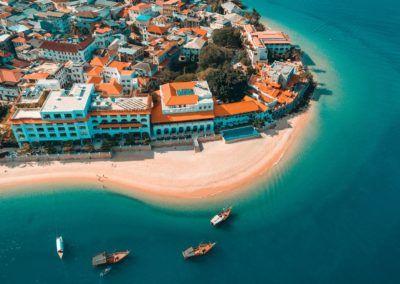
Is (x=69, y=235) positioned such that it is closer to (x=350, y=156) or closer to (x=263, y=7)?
(x=350, y=156)

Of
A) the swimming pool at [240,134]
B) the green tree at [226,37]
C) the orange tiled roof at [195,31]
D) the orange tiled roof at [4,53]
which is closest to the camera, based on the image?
the swimming pool at [240,134]

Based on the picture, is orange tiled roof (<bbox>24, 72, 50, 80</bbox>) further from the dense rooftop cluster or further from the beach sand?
the beach sand

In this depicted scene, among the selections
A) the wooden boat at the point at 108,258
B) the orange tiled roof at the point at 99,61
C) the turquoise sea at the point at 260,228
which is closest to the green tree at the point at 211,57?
the orange tiled roof at the point at 99,61

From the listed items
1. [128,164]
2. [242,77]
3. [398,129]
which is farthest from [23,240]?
[398,129]

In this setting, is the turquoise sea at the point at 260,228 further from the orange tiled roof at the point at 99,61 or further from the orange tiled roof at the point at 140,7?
the orange tiled roof at the point at 140,7

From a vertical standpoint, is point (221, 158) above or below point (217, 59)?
below
